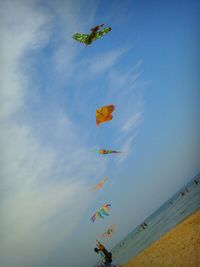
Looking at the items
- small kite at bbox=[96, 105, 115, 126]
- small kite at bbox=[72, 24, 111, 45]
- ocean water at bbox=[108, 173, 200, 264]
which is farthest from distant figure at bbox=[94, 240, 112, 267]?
ocean water at bbox=[108, 173, 200, 264]

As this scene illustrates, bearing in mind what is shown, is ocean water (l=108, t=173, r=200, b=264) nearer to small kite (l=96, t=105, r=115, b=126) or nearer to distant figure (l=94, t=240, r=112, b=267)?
distant figure (l=94, t=240, r=112, b=267)

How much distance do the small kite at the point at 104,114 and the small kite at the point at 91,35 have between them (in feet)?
5.24

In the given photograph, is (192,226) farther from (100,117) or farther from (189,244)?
(100,117)

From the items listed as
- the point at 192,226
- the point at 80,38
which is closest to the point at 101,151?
the point at 80,38

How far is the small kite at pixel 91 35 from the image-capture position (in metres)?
7.01

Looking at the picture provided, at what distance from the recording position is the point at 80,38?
709 centimetres

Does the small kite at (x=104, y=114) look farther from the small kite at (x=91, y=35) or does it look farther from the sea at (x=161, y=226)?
the sea at (x=161, y=226)

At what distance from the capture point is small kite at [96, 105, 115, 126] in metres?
7.95

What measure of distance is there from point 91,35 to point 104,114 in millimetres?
1898

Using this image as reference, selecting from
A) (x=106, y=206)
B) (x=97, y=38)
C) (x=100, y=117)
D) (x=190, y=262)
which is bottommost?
(x=190, y=262)

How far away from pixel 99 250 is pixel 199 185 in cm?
2994

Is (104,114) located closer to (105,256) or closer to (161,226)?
(105,256)

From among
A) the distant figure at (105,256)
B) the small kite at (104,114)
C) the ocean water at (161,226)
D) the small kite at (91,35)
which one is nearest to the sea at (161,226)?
the ocean water at (161,226)

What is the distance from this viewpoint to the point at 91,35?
23.4 ft
